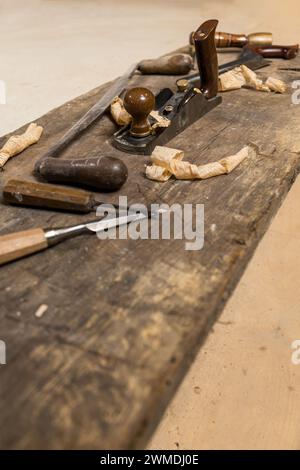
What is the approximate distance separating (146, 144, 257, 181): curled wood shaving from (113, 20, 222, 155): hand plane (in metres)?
0.10

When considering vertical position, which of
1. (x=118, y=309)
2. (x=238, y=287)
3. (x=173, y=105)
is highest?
(x=173, y=105)

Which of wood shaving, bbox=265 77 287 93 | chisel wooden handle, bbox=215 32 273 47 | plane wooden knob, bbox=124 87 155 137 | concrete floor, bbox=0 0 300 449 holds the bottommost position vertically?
concrete floor, bbox=0 0 300 449

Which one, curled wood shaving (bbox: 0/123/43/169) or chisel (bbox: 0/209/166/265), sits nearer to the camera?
chisel (bbox: 0/209/166/265)

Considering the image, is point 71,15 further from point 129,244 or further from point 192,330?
point 192,330

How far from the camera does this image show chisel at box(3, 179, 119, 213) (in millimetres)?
863

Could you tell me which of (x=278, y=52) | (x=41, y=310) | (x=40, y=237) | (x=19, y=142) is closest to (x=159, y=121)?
(x=19, y=142)

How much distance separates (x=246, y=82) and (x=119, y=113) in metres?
0.51

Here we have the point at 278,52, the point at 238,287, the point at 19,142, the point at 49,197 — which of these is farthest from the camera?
the point at 278,52

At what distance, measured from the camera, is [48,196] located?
87cm

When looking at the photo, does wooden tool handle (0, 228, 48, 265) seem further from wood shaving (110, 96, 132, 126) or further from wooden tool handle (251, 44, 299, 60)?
wooden tool handle (251, 44, 299, 60)

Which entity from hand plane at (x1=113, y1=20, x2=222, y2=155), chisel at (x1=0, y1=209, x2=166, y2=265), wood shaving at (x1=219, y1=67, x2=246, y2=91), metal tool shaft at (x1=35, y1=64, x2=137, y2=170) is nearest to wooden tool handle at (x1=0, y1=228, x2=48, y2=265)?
chisel at (x1=0, y1=209, x2=166, y2=265)

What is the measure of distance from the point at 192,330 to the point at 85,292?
0.61ft

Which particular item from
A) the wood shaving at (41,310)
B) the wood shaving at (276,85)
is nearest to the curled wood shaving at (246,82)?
the wood shaving at (276,85)

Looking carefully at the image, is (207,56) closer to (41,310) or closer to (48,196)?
(48,196)
